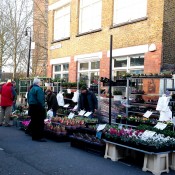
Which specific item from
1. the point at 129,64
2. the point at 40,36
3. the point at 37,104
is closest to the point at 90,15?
the point at 129,64

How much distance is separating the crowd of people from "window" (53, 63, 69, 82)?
625 cm

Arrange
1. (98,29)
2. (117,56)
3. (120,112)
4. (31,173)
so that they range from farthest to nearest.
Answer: (98,29)
(117,56)
(120,112)
(31,173)

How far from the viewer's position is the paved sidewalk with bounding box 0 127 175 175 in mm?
6148

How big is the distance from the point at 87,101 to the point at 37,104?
2.51 m

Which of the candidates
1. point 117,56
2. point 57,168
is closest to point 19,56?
point 117,56

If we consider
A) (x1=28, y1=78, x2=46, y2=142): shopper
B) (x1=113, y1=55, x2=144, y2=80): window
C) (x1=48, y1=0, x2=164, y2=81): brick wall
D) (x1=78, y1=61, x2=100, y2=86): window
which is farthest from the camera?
(x1=78, y1=61, x2=100, y2=86): window

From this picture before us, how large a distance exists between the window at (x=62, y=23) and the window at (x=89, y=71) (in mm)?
2756

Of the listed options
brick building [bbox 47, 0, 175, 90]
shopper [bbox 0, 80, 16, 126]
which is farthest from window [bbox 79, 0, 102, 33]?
shopper [bbox 0, 80, 16, 126]

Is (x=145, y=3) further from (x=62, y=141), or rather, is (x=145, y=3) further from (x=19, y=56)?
(x=19, y=56)

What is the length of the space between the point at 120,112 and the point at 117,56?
343 cm

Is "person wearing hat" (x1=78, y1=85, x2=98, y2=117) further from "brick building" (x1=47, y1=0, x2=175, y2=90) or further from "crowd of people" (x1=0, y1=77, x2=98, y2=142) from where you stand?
"brick building" (x1=47, y1=0, x2=175, y2=90)

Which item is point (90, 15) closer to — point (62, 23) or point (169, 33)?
point (62, 23)

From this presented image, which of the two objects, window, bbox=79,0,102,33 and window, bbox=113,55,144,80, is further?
window, bbox=79,0,102,33

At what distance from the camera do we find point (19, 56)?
30.5 meters
